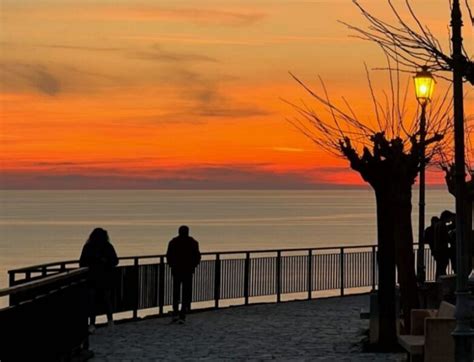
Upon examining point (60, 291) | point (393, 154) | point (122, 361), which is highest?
point (393, 154)

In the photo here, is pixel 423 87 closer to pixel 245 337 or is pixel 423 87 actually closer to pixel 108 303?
pixel 245 337

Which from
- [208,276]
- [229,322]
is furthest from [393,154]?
[208,276]

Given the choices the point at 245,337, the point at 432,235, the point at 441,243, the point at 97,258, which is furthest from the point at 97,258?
the point at 432,235

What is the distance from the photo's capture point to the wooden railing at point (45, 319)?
39.0 ft

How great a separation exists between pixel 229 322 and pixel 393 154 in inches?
232

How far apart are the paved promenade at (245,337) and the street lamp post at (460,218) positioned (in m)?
4.21

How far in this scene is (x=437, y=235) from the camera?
27672 mm

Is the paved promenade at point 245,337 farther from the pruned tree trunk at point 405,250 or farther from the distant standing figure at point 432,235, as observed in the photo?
the distant standing figure at point 432,235

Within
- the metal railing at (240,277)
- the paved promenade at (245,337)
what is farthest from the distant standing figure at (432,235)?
the paved promenade at (245,337)

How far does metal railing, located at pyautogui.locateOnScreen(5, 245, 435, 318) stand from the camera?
73.1ft

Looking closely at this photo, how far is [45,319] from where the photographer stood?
13555 mm

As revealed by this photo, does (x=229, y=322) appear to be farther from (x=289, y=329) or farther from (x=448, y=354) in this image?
(x=448, y=354)

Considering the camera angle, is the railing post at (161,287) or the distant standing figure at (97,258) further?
the railing post at (161,287)

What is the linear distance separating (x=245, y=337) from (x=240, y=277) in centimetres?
729
